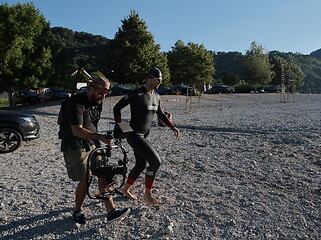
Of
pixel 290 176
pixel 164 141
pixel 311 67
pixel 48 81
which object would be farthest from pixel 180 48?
pixel 311 67

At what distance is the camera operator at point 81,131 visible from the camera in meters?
3.09

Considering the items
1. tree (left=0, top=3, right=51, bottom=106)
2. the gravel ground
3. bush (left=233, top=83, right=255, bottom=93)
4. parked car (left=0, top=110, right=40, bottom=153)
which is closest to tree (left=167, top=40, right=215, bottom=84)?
bush (left=233, top=83, right=255, bottom=93)

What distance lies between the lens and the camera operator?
3088 millimetres

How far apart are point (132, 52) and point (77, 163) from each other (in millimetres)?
27051

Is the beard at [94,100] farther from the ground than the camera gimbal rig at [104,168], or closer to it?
farther from the ground

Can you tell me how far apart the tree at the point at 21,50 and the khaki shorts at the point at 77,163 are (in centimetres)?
2107

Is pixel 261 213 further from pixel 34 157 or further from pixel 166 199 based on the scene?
pixel 34 157

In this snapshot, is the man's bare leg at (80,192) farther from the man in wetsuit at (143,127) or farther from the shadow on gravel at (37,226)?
the man in wetsuit at (143,127)

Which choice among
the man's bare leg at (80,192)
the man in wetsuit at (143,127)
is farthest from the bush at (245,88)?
the man's bare leg at (80,192)

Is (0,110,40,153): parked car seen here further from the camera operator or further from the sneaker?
the sneaker

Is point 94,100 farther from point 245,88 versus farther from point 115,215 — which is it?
point 245,88

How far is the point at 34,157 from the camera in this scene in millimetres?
7129

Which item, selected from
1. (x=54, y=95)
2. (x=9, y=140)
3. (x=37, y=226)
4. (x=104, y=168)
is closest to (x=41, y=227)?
(x=37, y=226)

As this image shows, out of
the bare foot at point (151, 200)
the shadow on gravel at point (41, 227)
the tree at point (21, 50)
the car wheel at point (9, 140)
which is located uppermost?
the tree at point (21, 50)
